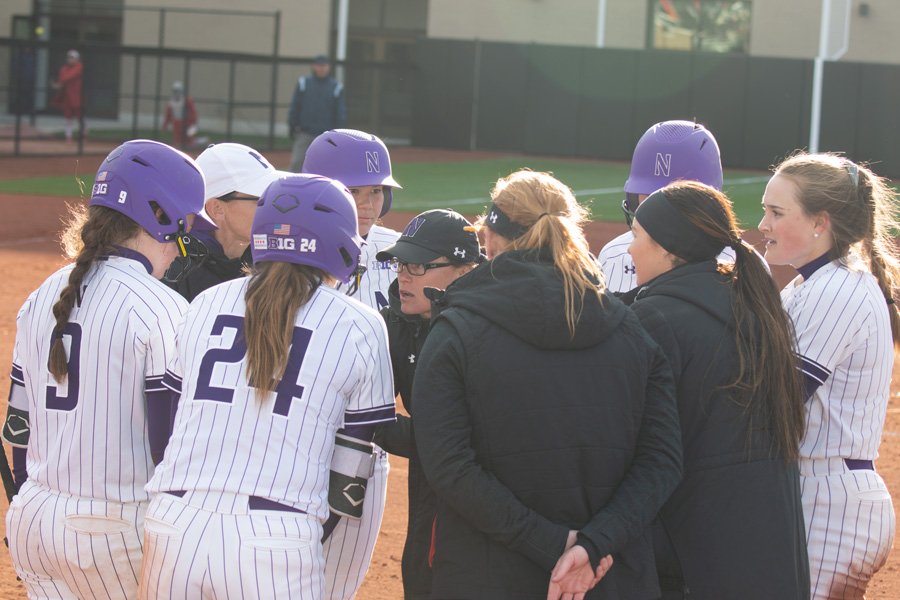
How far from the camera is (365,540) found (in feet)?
11.5

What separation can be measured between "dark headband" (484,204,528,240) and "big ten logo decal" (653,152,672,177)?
1.49 m

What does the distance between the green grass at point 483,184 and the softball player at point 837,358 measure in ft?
41.5

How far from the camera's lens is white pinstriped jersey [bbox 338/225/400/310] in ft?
15.5

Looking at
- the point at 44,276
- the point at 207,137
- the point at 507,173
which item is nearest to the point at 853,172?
the point at 44,276

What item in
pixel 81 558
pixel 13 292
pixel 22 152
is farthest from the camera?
pixel 22 152

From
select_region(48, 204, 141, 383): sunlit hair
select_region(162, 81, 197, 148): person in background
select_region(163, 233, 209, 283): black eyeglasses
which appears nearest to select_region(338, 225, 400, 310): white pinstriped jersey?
select_region(163, 233, 209, 283): black eyeglasses

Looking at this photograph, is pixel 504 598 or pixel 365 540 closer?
pixel 504 598

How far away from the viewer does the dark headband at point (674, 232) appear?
3.35 meters

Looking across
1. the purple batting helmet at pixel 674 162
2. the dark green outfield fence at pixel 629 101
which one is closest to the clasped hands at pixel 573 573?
the purple batting helmet at pixel 674 162

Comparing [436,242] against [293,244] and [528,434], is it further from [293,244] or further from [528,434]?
[528,434]

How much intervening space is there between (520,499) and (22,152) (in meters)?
24.5

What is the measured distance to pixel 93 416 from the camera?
10.6ft

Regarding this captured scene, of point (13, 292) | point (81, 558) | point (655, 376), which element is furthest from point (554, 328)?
point (13, 292)

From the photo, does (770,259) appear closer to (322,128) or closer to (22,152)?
(322,128)
